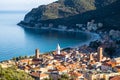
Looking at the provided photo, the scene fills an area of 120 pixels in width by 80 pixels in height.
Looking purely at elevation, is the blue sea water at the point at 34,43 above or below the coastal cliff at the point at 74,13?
below

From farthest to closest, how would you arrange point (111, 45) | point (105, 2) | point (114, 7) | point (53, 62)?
point (105, 2)
point (114, 7)
point (111, 45)
point (53, 62)

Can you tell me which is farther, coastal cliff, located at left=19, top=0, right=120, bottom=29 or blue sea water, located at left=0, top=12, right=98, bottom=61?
coastal cliff, located at left=19, top=0, right=120, bottom=29

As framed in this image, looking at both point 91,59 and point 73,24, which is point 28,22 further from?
point 91,59

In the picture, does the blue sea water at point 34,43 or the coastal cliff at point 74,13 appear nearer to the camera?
the blue sea water at point 34,43

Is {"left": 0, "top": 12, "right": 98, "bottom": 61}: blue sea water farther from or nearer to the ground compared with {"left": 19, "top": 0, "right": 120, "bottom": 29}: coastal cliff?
nearer to the ground

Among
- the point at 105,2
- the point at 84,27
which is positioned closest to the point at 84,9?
the point at 105,2

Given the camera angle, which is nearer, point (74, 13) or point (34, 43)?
point (34, 43)

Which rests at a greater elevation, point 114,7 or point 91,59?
point 114,7

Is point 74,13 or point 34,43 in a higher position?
point 74,13
